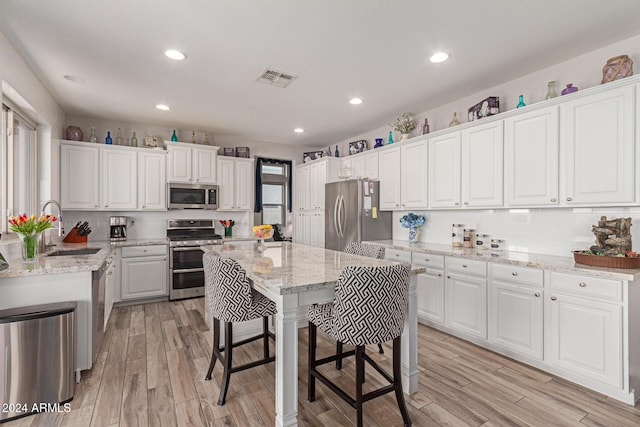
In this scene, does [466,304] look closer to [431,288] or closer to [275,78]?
[431,288]

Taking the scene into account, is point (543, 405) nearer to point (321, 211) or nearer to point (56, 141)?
point (321, 211)

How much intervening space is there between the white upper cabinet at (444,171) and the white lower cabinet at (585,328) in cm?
136

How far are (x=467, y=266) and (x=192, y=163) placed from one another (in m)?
4.16

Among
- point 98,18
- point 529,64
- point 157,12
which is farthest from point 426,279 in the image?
point 98,18

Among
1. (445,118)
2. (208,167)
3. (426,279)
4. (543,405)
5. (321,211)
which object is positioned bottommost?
(543,405)

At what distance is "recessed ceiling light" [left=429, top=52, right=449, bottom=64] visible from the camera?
268cm

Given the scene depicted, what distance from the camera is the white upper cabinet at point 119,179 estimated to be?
4.44 m

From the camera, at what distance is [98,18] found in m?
2.18

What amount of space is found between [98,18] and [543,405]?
4018mm

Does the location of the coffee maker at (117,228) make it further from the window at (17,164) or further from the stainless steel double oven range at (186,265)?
the window at (17,164)

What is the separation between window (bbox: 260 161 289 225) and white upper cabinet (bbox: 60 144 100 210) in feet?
8.65

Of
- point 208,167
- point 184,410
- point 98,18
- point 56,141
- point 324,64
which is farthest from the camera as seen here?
point 208,167

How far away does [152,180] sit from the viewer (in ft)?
15.5

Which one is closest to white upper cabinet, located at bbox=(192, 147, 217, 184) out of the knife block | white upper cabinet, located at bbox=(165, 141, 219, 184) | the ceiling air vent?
white upper cabinet, located at bbox=(165, 141, 219, 184)
